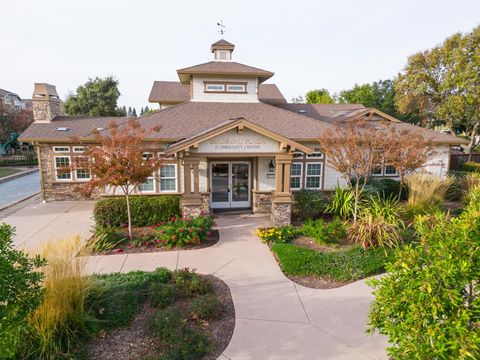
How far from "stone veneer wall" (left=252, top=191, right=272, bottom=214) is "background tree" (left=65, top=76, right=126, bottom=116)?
2898 cm

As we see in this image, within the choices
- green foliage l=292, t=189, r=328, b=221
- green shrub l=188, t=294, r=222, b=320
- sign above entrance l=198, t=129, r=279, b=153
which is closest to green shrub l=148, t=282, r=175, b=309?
green shrub l=188, t=294, r=222, b=320

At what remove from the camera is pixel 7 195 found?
17.1 m

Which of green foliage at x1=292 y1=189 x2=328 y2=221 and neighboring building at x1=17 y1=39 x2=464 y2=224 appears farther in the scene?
green foliage at x1=292 y1=189 x2=328 y2=221

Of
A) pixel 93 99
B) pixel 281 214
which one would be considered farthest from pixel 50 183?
pixel 93 99

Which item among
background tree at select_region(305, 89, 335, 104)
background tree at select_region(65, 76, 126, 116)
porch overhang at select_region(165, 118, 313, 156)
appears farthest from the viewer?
background tree at select_region(305, 89, 335, 104)

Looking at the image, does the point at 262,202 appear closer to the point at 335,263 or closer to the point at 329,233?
Answer: the point at 329,233

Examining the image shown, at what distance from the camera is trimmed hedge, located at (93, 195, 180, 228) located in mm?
10227

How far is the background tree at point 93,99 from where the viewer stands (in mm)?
34250

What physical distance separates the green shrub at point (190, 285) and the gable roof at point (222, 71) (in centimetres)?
1197

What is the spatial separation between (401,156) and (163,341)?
33.8 feet

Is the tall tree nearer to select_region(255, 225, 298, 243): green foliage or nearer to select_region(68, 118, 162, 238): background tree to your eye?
select_region(255, 225, 298, 243): green foliage

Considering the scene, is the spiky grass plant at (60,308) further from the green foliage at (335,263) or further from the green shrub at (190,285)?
the green foliage at (335,263)

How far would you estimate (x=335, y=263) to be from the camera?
7.37 metres

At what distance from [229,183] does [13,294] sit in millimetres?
10277
